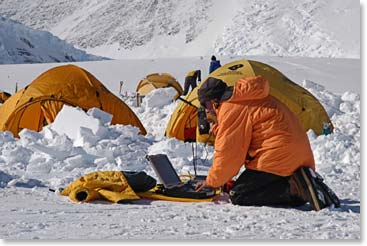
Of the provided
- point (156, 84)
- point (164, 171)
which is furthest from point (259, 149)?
point (156, 84)

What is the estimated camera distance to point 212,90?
5.39m

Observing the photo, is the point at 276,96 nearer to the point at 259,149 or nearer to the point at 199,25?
the point at 259,149

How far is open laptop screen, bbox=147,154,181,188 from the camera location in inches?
244

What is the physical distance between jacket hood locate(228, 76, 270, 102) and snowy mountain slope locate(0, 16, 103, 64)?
4389cm

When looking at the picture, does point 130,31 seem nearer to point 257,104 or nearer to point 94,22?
point 94,22

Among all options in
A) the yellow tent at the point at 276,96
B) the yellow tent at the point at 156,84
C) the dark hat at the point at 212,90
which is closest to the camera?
the dark hat at the point at 212,90

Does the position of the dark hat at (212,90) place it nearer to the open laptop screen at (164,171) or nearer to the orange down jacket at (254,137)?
the orange down jacket at (254,137)

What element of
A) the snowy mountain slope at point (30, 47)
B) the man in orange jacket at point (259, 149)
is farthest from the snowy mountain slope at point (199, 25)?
the man in orange jacket at point (259, 149)

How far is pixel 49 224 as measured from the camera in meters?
4.70

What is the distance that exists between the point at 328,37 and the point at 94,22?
30.6 metres

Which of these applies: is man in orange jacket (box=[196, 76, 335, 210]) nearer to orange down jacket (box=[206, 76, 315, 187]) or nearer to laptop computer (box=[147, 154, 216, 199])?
orange down jacket (box=[206, 76, 315, 187])

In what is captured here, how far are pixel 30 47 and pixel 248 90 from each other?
48608 mm

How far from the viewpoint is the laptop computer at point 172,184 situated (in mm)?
5859

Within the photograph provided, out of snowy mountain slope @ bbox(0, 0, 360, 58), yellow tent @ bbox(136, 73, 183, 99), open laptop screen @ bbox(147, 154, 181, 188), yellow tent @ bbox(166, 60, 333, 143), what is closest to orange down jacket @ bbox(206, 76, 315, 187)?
open laptop screen @ bbox(147, 154, 181, 188)
